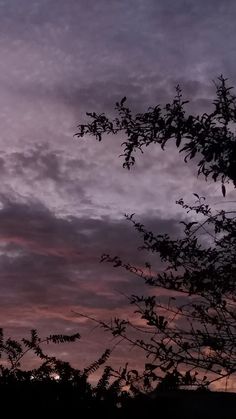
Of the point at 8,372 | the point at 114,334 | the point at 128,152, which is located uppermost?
the point at 128,152

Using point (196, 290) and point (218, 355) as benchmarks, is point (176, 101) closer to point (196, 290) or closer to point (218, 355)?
point (196, 290)

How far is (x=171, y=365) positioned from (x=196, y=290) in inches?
39.8

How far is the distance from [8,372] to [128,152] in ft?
9.13

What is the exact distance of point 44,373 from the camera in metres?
5.32

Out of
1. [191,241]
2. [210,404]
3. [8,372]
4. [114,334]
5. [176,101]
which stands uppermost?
[176,101]

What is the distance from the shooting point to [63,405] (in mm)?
4613

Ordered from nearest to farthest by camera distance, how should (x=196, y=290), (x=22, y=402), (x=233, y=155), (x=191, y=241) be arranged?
1. (x=22, y=402)
2. (x=233, y=155)
3. (x=196, y=290)
4. (x=191, y=241)

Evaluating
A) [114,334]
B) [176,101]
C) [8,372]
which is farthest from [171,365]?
[176,101]

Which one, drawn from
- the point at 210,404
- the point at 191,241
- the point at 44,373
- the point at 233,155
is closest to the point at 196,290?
the point at 191,241

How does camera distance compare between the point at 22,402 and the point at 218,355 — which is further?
the point at 218,355

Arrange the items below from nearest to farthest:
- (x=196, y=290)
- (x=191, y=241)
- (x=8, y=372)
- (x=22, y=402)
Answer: (x=22, y=402) → (x=8, y=372) → (x=196, y=290) → (x=191, y=241)

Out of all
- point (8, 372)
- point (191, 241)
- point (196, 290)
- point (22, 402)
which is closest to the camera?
point (22, 402)

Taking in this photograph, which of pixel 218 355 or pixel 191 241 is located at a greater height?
pixel 191 241

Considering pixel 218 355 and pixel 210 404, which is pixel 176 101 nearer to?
pixel 218 355
